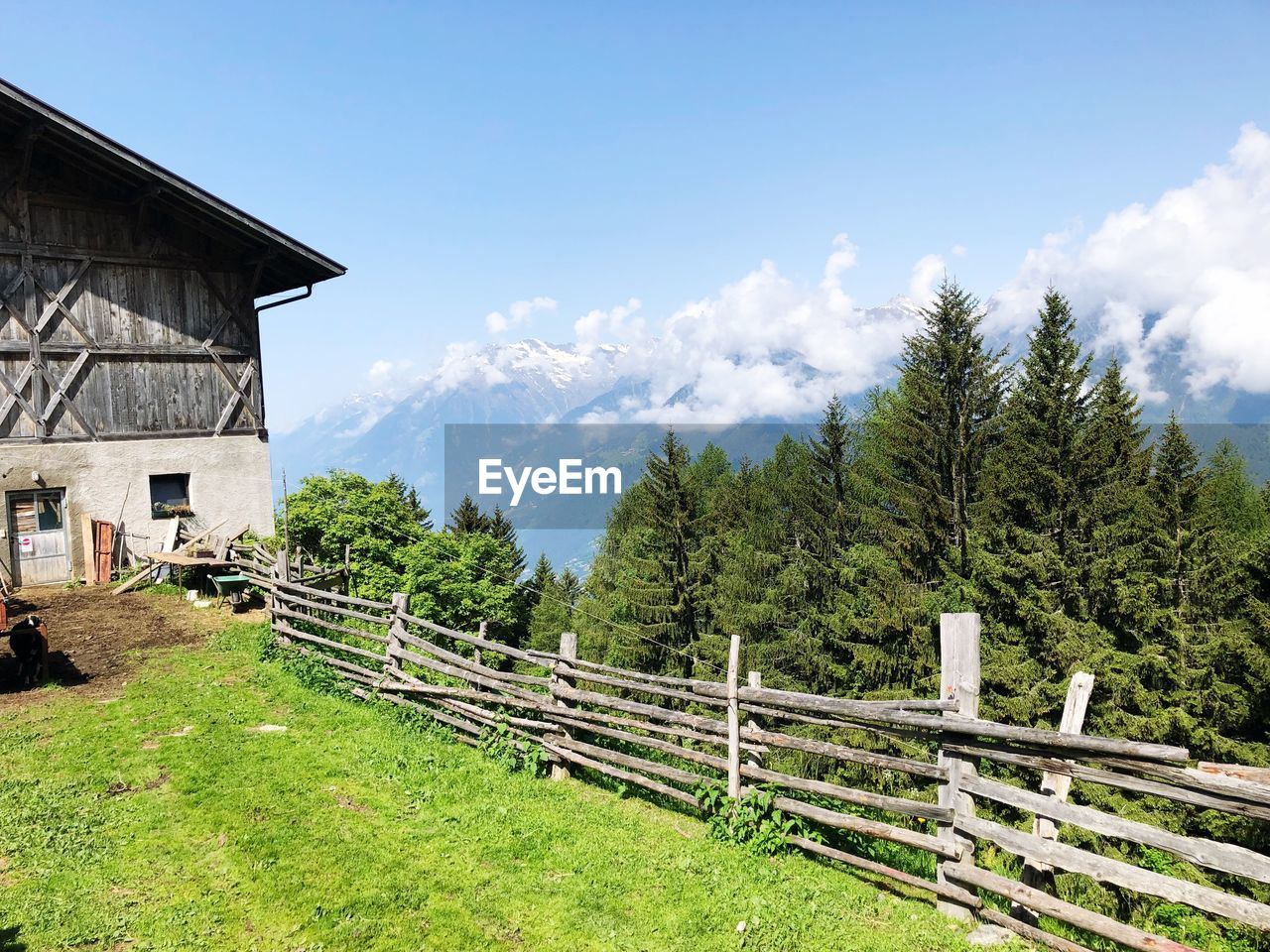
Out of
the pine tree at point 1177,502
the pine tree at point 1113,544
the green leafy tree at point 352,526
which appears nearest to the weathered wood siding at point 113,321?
the green leafy tree at point 352,526

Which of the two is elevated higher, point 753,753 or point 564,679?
point 564,679

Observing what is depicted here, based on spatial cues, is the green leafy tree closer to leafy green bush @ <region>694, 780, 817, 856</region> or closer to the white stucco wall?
the white stucco wall

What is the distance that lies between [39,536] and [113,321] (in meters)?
5.45

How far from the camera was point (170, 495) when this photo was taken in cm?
2089

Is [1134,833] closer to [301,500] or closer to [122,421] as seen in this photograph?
[122,421]

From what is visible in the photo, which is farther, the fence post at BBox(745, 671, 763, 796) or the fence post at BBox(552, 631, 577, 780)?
the fence post at BBox(552, 631, 577, 780)

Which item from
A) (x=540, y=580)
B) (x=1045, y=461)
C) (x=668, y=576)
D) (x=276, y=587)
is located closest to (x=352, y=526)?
(x=276, y=587)

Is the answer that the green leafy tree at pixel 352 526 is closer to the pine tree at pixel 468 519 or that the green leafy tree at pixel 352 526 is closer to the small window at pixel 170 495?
the small window at pixel 170 495

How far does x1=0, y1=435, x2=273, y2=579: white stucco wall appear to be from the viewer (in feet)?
61.8

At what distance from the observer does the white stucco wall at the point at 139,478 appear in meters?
18.8

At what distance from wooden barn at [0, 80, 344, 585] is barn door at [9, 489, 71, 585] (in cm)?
3

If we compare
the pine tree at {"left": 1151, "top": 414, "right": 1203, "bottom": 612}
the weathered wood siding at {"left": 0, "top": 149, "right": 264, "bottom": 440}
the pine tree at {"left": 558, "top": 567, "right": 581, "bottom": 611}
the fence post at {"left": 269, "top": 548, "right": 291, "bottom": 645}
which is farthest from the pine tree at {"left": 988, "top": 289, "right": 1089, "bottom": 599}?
the pine tree at {"left": 558, "top": 567, "right": 581, "bottom": 611}

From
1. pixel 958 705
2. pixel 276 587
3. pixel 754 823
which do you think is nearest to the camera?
pixel 958 705

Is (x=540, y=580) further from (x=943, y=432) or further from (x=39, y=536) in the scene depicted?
(x=39, y=536)
